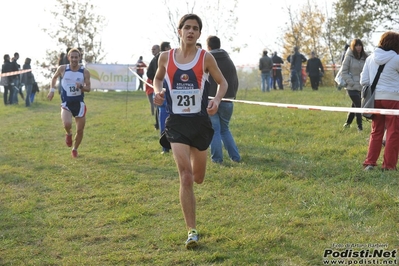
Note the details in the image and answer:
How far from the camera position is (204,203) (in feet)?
26.2

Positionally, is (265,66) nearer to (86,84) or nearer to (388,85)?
(86,84)

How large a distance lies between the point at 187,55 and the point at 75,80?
5.69 meters

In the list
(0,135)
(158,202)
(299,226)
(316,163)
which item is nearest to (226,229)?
(299,226)

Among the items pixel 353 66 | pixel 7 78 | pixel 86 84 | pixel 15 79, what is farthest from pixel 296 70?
pixel 86 84

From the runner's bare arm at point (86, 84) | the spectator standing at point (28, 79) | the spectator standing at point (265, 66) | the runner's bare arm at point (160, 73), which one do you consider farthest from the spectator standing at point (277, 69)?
the runner's bare arm at point (160, 73)

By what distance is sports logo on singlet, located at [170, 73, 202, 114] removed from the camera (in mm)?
6398

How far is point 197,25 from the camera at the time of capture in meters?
6.46

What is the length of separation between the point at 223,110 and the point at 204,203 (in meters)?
2.79

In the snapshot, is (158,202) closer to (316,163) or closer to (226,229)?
(226,229)

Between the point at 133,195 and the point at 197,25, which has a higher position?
the point at 197,25

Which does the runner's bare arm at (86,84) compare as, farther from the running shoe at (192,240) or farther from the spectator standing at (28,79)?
the spectator standing at (28,79)

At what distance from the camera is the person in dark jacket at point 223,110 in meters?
10.3

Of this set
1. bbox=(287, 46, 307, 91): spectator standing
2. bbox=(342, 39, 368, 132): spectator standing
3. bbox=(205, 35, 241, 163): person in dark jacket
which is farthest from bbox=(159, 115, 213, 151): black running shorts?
bbox=(287, 46, 307, 91): spectator standing

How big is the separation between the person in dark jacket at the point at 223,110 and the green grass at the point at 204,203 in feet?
1.04
